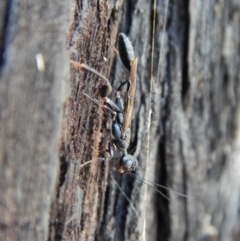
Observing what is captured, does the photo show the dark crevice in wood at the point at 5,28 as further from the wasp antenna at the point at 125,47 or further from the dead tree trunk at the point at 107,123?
the wasp antenna at the point at 125,47

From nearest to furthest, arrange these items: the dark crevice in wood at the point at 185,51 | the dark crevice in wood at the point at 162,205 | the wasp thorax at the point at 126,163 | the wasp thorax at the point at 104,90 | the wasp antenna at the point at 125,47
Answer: the wasp thorax at the point at 104,90 < the wasp antenna at the point at 125,47 < the wasp thorax at the point at 126,163 < the dark crevice in wood at the point at 185,51 < the dark crevice in wood at the point at 162,205

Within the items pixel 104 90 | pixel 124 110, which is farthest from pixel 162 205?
pixel 104 90

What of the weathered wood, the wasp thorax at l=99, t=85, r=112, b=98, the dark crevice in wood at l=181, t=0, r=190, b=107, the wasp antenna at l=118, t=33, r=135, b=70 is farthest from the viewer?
the dark crevice in wood at l=181, t=0, r=190, b=107

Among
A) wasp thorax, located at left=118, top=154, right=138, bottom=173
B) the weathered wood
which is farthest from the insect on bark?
the weathered wood

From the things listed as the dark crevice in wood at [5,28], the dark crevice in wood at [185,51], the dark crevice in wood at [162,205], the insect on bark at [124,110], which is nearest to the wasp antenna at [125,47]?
the insect on bark at [124,110]

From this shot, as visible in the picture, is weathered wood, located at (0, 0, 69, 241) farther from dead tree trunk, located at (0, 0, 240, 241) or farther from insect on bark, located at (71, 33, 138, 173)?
insect on bark, located at (71, 33, 138, 173)

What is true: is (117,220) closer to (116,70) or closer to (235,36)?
(116,70)
